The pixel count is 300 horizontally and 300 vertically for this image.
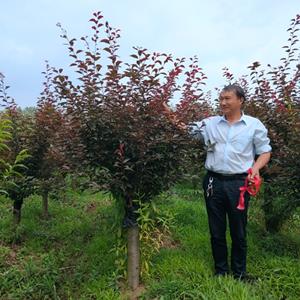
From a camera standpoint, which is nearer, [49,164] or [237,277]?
[237,277]

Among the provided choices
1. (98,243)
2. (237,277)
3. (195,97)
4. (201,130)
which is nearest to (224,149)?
(201,130)

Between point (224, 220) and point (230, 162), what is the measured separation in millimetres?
628

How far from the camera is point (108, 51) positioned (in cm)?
350

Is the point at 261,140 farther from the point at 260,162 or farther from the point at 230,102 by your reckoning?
the point at 230,102

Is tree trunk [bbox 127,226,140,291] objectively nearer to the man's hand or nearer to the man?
the man

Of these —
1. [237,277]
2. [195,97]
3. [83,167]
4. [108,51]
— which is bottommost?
[237,277]

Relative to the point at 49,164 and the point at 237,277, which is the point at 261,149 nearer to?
the point at 237,277

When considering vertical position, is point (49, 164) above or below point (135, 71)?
below

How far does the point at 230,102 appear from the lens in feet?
12.4

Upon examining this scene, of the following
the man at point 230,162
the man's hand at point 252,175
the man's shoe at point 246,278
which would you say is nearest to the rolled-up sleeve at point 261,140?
the man at point 230,162

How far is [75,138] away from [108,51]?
0.86 m

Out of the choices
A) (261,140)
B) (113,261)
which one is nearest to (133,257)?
(113,261)

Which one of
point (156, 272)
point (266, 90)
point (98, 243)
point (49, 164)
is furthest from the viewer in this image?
point (49, 164)

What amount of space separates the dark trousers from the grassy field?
20 centimetres
